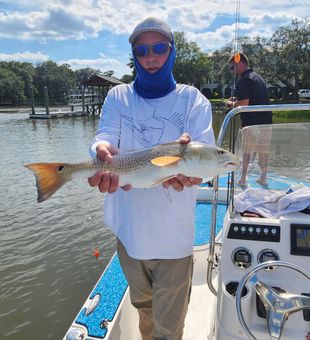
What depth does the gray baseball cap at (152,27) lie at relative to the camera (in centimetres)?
231

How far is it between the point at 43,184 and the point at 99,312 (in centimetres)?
142

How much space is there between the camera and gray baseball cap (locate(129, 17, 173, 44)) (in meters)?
2.31

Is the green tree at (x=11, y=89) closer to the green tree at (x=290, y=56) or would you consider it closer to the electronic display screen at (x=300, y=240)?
the green tree at (x=290, y=56)

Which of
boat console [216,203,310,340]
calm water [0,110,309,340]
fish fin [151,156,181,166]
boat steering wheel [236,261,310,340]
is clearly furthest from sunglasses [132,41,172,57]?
calm water [0,110,309,340]

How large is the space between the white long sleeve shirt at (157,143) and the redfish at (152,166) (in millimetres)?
171

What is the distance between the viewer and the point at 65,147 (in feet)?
72.7

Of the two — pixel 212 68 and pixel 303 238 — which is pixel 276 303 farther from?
pixel 212 68

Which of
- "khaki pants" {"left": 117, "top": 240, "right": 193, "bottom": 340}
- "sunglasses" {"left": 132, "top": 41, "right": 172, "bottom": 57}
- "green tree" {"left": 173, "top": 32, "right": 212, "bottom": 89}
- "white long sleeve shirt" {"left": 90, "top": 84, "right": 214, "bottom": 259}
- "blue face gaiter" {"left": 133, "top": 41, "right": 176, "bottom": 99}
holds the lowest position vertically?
"khaki pants" {"left": 117, "top": 240, "right": 193, "bottom": 340}

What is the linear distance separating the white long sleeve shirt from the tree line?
1.54m

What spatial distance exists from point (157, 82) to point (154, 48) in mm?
219

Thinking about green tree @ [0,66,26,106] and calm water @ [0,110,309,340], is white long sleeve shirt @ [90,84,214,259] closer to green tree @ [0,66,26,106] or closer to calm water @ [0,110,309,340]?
calm water @ [0,110,309,340]

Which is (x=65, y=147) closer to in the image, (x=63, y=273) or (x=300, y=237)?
(x=63, y=273)

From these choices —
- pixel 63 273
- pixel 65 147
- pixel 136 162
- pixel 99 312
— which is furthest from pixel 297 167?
pixel 65 147

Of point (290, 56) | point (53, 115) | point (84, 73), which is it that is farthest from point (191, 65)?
point (84, 73)
